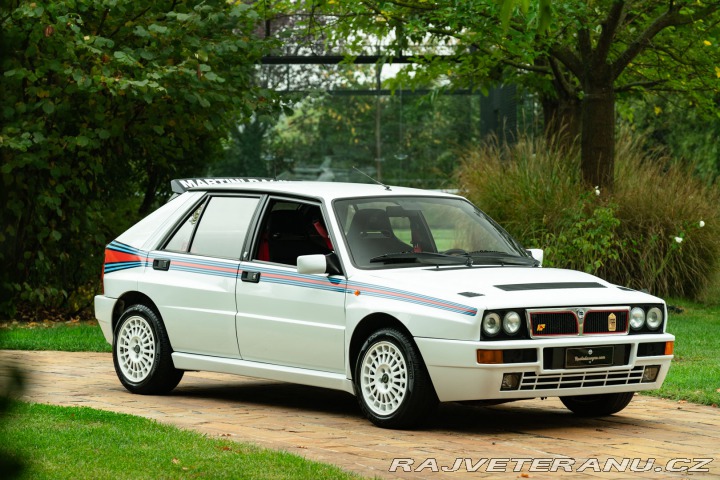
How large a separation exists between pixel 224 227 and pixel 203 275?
41cm

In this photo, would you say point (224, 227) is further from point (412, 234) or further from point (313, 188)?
point (412, 234)

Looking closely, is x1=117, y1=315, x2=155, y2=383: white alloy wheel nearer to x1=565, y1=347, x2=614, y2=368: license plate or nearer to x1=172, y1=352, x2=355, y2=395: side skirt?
x1=172, y1=352, x2=355, y2=395: side skirt

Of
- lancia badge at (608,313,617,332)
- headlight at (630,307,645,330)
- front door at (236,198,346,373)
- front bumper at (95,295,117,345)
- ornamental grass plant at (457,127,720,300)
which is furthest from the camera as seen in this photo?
ornamental grass plant at (457,127,720,300)

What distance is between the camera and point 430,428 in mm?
7738

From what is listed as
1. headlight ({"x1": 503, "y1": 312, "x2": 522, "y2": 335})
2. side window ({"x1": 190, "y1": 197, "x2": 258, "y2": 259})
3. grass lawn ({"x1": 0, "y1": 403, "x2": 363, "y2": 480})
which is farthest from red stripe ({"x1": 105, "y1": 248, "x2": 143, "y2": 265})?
headlight ({"x1": 503, "y1": 312, "x2": 522, "y2": 335})

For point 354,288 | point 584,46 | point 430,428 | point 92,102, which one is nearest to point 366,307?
point 354,288

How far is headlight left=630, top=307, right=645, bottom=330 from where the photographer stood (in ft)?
25.5

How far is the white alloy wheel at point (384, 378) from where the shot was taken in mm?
7500

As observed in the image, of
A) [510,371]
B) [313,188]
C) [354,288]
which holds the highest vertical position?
[313,188]

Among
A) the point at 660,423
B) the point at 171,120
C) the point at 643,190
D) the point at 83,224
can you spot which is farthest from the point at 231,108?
the point at 660,423

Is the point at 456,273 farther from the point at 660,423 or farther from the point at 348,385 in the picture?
the point at 660,423

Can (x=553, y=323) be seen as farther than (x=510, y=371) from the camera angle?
Yes

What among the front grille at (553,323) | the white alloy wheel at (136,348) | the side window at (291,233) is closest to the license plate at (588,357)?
the front grille at (553,323)

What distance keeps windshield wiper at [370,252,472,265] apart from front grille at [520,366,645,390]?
121 centimetres
